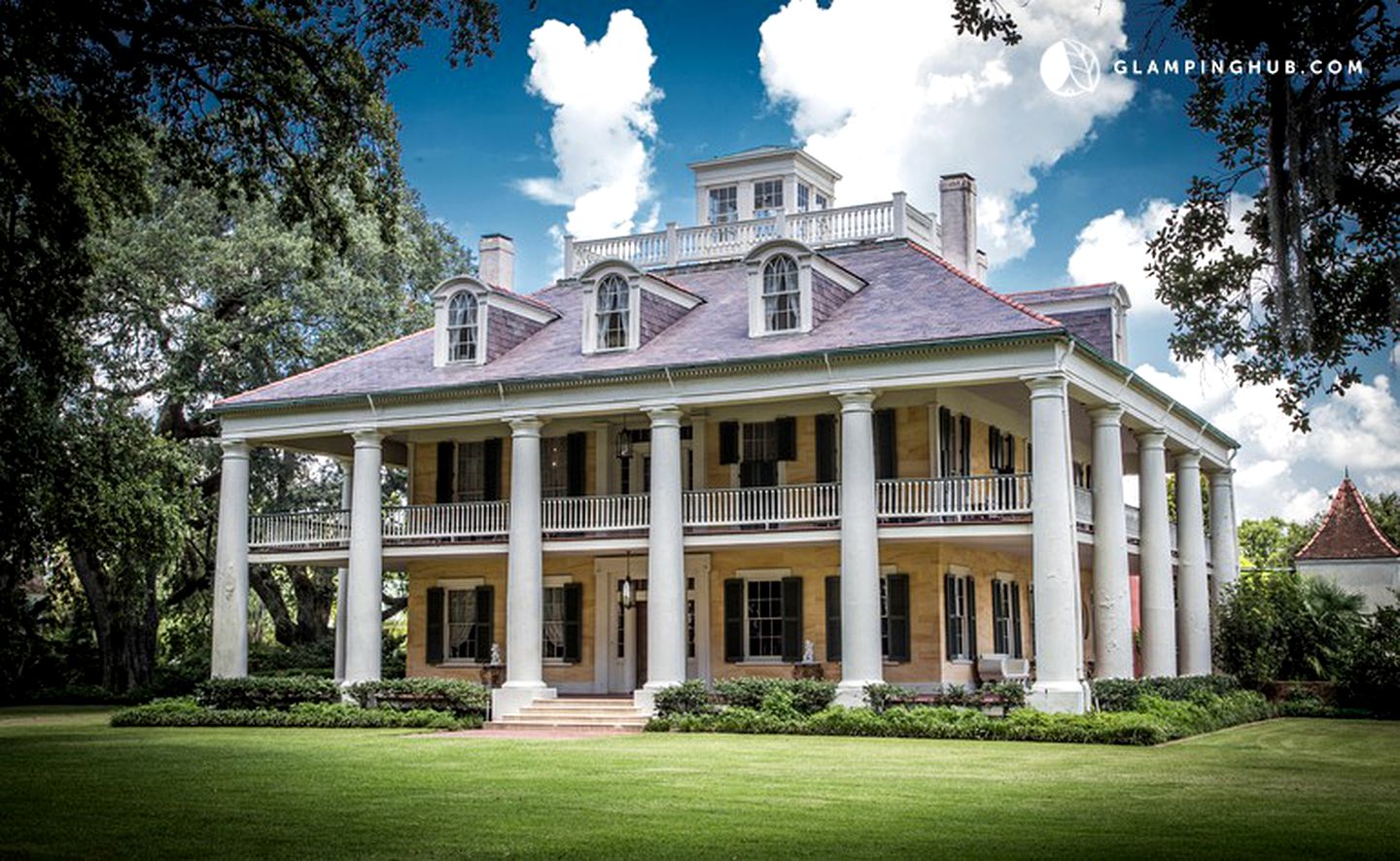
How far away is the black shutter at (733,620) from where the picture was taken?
103 feet

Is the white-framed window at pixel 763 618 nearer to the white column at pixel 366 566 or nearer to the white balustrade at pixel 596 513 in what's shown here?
the white balustrade at pixel 596 513

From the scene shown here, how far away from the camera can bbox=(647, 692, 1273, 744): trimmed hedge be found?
23.4 m

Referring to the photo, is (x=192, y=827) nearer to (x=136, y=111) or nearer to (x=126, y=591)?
(x=136, y=111)

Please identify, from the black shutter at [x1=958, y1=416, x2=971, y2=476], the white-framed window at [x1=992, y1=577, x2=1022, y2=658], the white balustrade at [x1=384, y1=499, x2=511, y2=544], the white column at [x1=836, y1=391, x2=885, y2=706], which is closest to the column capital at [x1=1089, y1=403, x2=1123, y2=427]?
the black shutter at [x1=958, y1=416, x2=971, y2=476]

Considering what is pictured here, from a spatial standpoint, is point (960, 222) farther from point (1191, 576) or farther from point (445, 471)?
point (445, 471)

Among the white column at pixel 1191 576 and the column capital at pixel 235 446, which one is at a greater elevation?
the column capital at pixel 235 446

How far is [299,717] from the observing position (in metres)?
29.4

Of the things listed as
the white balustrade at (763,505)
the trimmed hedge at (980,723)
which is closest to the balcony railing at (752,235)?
the white balustrade at (763,505)

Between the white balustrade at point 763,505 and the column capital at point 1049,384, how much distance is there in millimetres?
4607

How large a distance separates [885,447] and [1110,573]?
4.91 meters

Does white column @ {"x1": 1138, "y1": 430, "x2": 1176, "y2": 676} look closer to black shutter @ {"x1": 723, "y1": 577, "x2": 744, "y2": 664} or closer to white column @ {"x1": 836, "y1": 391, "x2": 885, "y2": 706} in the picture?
white column @ {"x1": 836, "y1": 391, "x2": 885, "y2": 706}

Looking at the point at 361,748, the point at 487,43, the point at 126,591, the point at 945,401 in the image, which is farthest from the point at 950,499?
the point at 126,591

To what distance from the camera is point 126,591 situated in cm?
3625

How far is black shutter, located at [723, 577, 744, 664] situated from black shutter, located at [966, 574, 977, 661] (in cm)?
462
